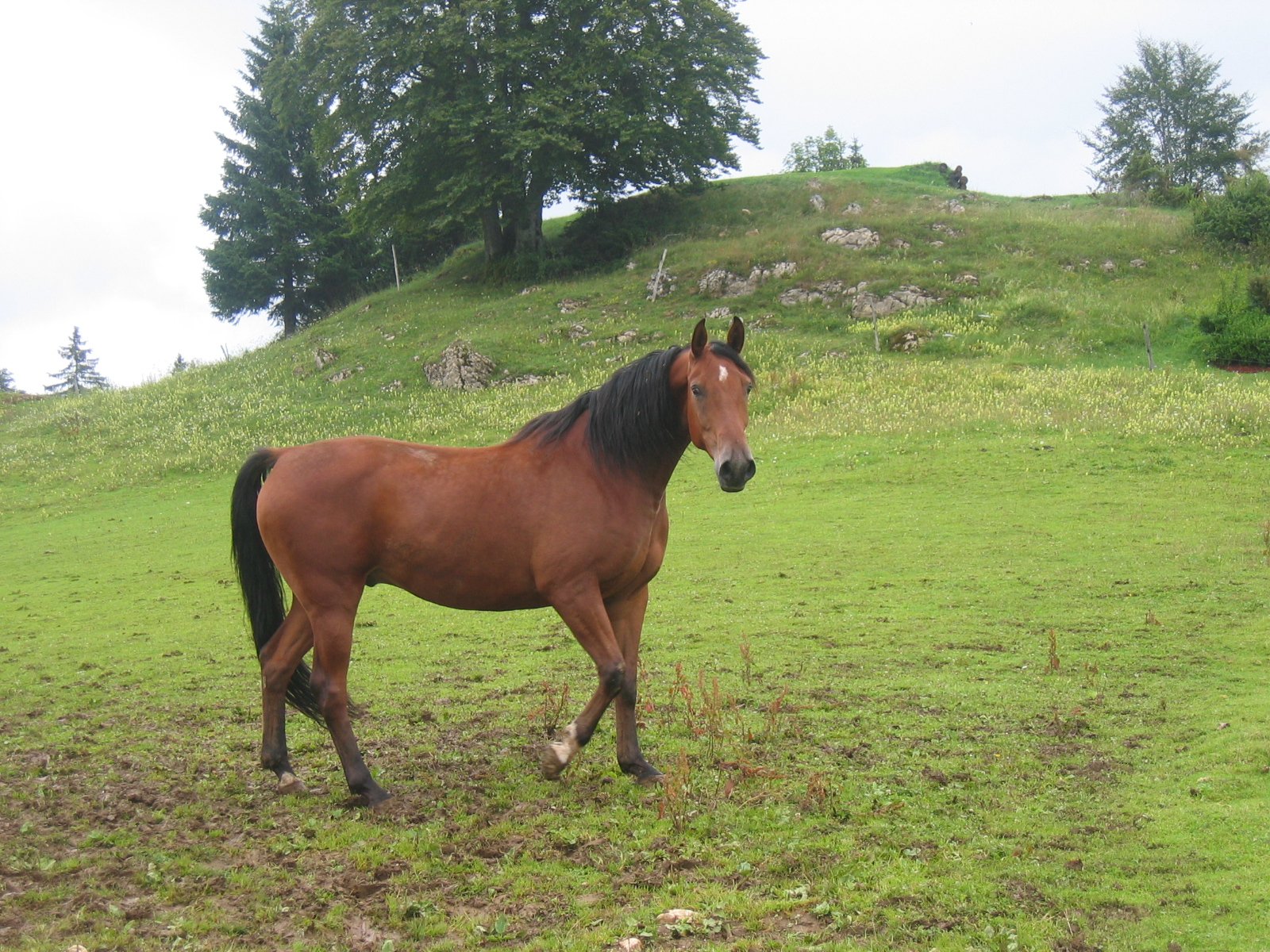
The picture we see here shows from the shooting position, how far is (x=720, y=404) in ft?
19.2

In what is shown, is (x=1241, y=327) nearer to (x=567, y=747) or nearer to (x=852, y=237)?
(x=852, y=237)

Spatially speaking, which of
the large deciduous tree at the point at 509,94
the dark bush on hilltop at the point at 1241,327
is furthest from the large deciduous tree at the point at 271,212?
the dark bush on hilltop at the point at 1241,327

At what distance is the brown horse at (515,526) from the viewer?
6.05 meters

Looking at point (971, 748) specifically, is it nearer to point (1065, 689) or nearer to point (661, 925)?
point (1065, 689)

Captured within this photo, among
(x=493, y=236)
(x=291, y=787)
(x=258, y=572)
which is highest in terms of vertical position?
(x=493, y=236)

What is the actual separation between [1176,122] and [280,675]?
207 feet

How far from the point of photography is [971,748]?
659 centimetres

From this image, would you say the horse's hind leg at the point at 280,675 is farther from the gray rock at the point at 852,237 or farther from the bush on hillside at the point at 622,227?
the bush on hillside at the point at 622,227

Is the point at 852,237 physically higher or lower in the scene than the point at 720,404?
higher

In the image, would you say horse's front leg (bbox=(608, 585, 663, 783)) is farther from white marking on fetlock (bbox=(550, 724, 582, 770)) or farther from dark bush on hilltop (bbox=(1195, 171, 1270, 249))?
dark bush on hilltop (bbox=(1195, 171, 1270, 249))

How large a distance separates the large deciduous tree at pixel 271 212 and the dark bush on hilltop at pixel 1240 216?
3346cm

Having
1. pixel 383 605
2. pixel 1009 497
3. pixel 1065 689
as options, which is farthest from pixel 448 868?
pixel 1009 497

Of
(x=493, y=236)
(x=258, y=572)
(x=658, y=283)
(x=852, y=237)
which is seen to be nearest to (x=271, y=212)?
(x=493, y=236)

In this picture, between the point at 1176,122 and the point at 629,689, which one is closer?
the point at 629,689
